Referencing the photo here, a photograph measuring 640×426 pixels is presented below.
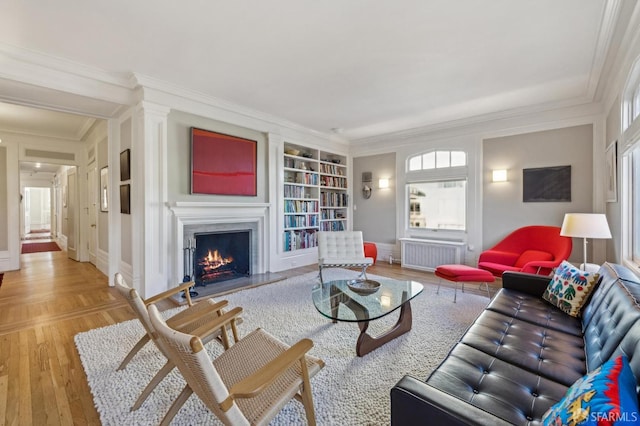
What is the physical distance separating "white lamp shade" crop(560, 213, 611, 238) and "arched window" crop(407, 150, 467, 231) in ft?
7.16

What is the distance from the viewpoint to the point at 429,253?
Result: 5328 millimetres

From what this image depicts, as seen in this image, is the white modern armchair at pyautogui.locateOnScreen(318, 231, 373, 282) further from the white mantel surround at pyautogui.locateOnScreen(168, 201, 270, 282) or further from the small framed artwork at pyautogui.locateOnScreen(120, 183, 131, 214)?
the small framed artwork at pyautogui.locateOnScreen(120, 183, 131, 214)

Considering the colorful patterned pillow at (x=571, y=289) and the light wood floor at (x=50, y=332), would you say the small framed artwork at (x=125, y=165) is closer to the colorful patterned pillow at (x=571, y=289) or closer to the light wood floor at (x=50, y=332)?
the light wood floor at (x=50, y=332)

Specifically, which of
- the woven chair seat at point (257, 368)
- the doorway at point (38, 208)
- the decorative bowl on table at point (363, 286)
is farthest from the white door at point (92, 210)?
the doorway at point (38, 208)

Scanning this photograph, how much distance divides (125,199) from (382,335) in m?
3.79

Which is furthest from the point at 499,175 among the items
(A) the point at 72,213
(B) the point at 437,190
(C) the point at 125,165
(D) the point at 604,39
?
(A) the point at 72,213

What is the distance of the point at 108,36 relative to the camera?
2623 millimetres

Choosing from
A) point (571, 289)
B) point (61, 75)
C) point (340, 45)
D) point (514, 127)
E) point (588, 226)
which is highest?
point (340, 45)

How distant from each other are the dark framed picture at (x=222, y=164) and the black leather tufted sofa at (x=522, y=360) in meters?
3.68

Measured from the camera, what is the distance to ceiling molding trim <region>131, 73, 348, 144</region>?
358cm

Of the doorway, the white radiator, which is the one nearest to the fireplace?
the white radiator

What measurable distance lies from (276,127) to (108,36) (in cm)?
277

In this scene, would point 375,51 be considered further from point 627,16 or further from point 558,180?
point 558,180

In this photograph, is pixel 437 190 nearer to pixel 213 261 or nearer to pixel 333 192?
pixel 333 192
